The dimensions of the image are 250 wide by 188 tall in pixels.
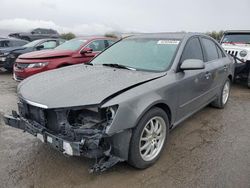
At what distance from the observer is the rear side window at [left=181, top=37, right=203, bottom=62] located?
365cm

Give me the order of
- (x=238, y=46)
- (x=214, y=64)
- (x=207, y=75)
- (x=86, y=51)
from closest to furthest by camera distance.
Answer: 1. (x=207, y=75)
2. (x=214, y=64)
3. (x=86, y=51)
4. (x=238, y=46)

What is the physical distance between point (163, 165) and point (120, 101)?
112 centimetres

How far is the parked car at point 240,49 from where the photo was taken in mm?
7266

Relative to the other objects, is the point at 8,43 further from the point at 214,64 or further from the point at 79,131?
the point at 79,131

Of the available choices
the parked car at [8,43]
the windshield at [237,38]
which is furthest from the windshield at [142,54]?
the parked car at [8,43]

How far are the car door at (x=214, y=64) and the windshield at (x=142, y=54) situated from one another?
0.95 m

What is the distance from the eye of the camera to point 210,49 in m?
4.57

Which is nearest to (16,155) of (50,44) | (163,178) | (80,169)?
(80,169)

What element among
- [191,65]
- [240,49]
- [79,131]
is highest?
[191,65]

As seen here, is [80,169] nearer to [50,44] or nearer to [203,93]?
[203,93]

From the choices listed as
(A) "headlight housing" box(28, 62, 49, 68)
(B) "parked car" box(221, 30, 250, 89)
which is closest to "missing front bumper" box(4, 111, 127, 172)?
(A) "headlight housing" box(28, 62, 49, 68)

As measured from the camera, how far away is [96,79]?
118 inches

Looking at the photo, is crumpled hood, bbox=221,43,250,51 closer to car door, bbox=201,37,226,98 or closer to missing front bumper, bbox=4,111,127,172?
car door, bbox=201,37,226,98

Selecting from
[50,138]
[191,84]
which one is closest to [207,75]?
[191,84]
